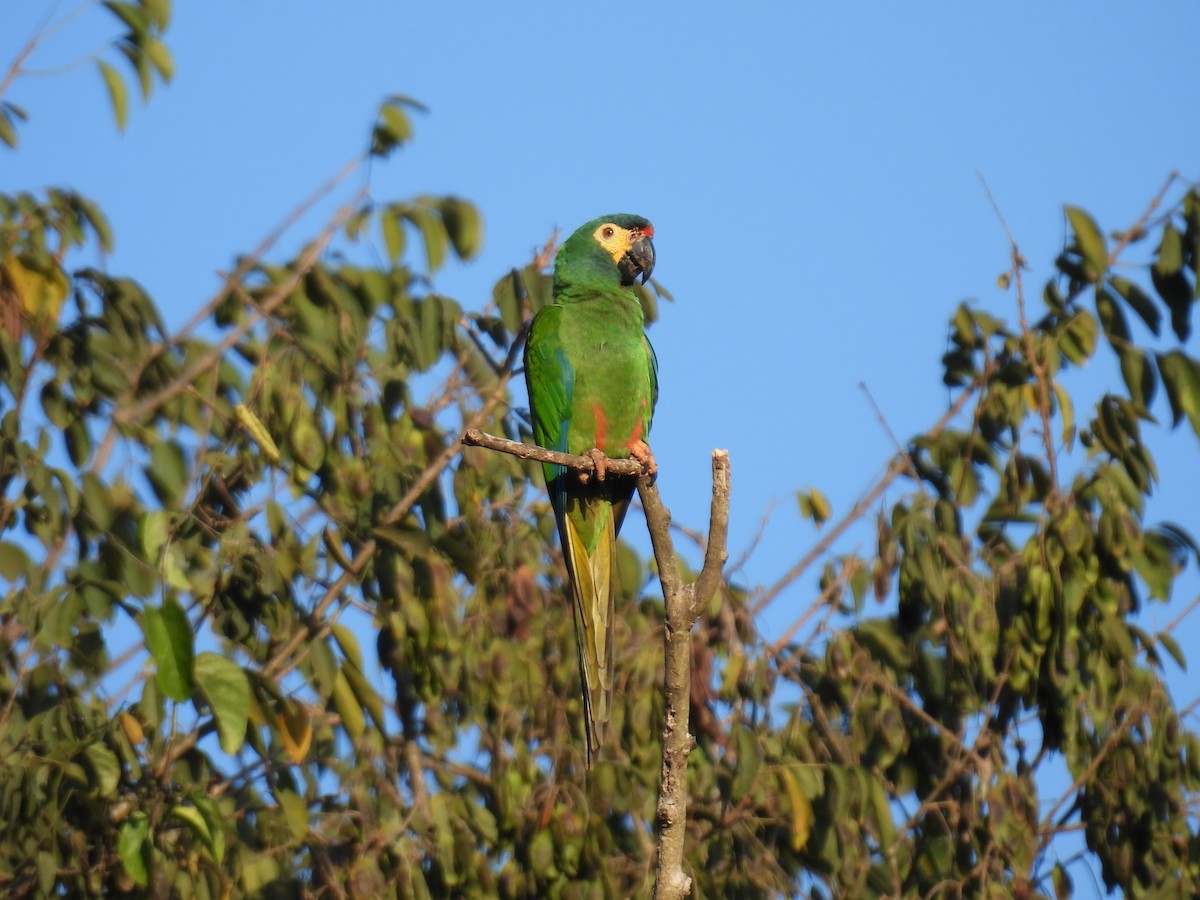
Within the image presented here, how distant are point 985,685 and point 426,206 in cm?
227

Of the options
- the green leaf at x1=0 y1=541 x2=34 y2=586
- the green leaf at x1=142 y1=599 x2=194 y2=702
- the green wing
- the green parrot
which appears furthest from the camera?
the green parrot

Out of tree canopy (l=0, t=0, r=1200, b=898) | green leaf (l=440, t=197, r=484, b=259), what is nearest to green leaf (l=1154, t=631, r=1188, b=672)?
tree canopy (l=0, t=0, r=1200, b=898)

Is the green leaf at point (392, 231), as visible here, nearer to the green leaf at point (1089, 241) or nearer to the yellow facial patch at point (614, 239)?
the yellow facial patch at point (614, 239)

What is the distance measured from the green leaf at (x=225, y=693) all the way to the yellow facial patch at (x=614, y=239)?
1.87m

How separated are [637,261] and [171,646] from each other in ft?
6.87

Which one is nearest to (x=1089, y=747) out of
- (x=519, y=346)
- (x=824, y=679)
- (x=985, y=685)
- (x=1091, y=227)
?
(x=985, y=685)

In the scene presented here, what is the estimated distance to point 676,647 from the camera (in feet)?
8.07

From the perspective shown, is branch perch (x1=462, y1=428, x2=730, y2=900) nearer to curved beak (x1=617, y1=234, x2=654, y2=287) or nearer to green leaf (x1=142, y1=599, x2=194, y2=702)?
green leaf (x1=142, y1=599, x2=194, y2=702)

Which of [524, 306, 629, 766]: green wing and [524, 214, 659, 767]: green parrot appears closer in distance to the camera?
[524, 306, 629, 766]: green wing

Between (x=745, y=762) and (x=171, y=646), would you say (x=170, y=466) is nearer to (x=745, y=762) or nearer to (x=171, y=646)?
(x=171, y=646)

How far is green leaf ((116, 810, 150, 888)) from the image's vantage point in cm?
329

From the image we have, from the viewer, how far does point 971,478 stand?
431 cm

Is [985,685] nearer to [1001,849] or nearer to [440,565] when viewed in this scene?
[1001,849]

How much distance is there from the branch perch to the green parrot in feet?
2.85
